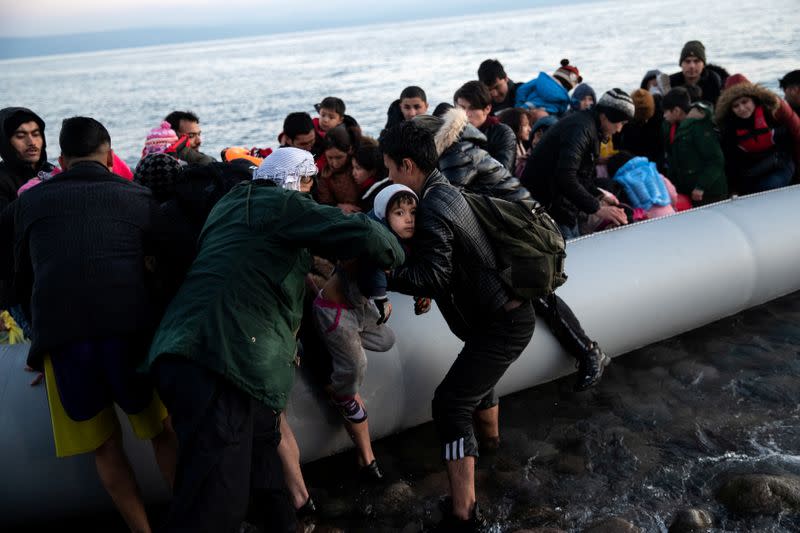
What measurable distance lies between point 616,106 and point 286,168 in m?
2.13

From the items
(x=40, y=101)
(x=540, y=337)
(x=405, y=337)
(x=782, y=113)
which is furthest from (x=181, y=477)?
(x=40, y=101)

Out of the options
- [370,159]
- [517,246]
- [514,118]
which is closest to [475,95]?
[370,159]

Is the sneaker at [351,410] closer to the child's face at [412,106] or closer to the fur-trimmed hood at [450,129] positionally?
the fur-trimmed hood at [450,129]

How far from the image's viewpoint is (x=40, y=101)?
25281 millimetres

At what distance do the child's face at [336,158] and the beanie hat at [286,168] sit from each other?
5.20 feet

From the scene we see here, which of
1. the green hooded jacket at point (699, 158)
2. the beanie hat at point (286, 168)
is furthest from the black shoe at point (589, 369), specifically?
the green hooded jacket at point (699, 158)

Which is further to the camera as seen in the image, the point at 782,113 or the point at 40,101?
the point at 40,101

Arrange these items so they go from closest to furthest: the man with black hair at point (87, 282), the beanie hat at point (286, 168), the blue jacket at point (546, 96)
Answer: the man with black hair at point (87, 282) → the beanie hat at point (286, 168) → the blue jacket at point (546, 96)

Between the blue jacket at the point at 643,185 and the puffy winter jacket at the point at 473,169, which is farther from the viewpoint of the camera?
the blue jacket at the point at 643,185

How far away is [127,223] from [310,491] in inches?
57.7

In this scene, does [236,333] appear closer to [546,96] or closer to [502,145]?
[502,145]

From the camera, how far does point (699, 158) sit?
5.40 meters

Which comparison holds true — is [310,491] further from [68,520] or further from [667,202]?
[667,202]

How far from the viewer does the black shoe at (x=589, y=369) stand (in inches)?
143
